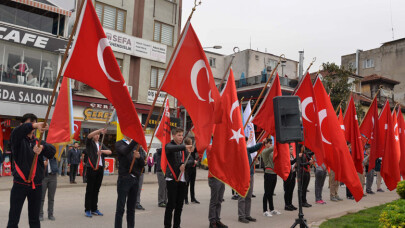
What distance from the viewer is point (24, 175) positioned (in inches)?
223

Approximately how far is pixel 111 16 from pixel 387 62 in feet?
130

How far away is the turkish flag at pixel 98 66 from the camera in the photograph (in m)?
5.73

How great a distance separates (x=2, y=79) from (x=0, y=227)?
15655 mm

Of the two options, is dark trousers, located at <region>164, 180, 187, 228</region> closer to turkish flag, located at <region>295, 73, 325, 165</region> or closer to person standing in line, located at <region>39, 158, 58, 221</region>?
person standing in line, located at <region>39, 158, 58, 221</region>

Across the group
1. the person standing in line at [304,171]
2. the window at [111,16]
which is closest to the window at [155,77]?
the window at [111,16]

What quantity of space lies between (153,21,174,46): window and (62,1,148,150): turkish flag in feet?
75.5

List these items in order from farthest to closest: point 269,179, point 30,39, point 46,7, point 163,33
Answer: point 163,33 < point 46,7 < point 30,39 < point 269,179

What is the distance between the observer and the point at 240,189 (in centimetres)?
761

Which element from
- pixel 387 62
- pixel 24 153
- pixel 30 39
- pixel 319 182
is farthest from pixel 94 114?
pixel 387 62

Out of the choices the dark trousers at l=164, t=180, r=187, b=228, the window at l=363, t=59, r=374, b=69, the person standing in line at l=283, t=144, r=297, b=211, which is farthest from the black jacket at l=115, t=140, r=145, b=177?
the window at l=363, t=59, r=374, b=69

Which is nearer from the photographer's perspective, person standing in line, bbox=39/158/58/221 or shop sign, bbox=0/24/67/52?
person standing in line, bbox=39/158/58/221

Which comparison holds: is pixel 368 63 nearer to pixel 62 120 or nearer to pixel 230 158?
pixel 230 158

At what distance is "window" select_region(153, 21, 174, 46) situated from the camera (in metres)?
28.6

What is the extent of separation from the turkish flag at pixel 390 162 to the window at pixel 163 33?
63.4 feet
